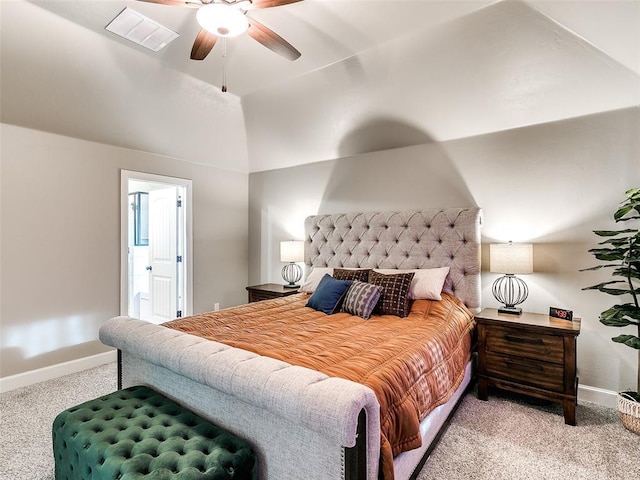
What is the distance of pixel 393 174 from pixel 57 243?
3512 millimetres

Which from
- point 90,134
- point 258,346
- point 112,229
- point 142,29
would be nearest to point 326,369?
point 258,346

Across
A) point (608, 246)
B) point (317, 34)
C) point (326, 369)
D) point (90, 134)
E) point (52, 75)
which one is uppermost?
point (317, 34)

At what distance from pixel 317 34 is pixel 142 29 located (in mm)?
1409

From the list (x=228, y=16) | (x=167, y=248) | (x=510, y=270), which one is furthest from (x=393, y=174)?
(x=167, y=248)

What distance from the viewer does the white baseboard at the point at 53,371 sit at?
290 cm

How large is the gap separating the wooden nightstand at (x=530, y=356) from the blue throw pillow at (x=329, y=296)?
114cm

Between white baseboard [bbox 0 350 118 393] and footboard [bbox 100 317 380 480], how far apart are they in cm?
214

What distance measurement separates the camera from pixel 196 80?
3535 millimetres

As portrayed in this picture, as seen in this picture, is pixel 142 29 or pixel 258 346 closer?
pixel 258 346

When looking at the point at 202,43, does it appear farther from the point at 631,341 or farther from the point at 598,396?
the point at 598,396

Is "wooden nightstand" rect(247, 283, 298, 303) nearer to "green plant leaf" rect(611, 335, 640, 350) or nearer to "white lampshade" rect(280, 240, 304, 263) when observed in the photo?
"white lampshade" rect(280, 240, 304, 263)

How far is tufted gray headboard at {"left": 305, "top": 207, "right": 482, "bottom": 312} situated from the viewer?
3033mm

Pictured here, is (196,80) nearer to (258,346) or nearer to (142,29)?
(142,29)

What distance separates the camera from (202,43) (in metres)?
2.19
